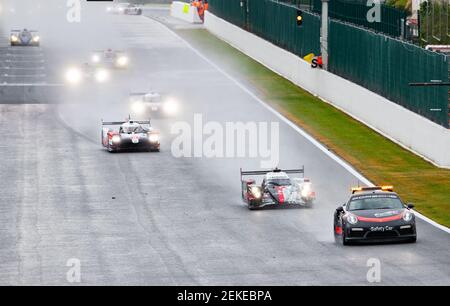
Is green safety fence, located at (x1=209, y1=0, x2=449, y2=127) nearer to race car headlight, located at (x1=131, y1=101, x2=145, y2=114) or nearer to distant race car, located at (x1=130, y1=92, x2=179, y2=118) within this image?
distant race car, located at (x1=130, y1=92, x2=179, y2=118)

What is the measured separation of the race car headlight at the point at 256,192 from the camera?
44.6 metres

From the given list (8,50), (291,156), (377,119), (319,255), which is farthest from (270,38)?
(319,255)

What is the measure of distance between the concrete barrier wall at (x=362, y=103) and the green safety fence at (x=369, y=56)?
46cm

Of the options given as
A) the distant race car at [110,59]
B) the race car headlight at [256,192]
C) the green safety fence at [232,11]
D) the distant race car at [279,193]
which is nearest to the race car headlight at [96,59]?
the distant race car at [110,59]

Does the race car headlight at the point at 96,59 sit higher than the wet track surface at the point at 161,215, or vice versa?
the wet track surface at the point at 161,215

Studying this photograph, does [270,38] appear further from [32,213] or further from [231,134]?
[32,213]

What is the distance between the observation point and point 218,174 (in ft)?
174

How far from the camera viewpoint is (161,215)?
146 ft

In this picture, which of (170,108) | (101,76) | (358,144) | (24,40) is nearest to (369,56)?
(358,144)

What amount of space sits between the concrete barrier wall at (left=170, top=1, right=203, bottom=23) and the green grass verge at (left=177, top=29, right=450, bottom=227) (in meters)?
36.3

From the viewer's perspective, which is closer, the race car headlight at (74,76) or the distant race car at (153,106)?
the distant race car at (153,106)

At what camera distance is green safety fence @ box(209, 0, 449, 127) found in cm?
5541

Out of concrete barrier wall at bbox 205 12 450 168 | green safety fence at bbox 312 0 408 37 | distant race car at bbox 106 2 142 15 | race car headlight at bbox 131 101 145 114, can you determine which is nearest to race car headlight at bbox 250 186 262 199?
concrete barrier wall at bbox 205 12 450 168

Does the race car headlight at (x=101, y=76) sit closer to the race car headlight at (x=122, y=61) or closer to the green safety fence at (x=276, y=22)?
the race car headlight at (x=122, y=61)
